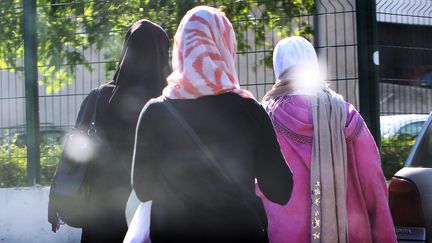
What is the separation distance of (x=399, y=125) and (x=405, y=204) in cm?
325

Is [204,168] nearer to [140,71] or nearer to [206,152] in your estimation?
[206,152]

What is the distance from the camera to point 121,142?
15.6 feet

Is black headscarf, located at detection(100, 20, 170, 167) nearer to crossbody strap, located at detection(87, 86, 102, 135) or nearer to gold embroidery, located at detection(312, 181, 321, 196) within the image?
crossbody strap, located at detection(87, 86, 102, 135)

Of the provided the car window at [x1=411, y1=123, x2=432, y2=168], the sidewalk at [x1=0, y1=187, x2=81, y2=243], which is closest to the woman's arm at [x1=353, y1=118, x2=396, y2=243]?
the car window at [x1=411, y1=123, x2=432, y2=168]

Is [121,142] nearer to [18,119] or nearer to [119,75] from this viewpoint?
[119,75]

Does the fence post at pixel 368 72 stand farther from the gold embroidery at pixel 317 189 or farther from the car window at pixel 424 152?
the gold embroidery at pixel 317 189

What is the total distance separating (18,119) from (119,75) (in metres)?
4.54

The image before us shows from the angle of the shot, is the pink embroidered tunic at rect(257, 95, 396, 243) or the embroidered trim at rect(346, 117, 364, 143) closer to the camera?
the pink embroidered tunic at rect(257, 95, 396, 243)

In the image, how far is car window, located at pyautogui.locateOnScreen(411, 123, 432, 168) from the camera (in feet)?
16.2

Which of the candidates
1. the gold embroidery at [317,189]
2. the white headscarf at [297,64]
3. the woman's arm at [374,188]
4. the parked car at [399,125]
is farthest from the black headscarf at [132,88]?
the parked car at [399,125]

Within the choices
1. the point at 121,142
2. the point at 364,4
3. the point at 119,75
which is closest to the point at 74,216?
the point at 121,142

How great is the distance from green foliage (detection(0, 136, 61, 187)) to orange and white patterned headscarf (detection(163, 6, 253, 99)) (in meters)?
5.72

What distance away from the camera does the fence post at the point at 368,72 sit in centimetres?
738

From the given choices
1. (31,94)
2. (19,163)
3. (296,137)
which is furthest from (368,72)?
(19,163)
